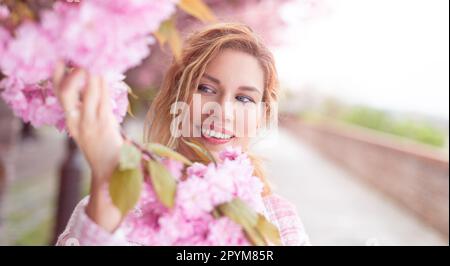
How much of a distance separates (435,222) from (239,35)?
19.7 ft

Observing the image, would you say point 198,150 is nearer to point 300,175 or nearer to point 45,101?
point 45,101

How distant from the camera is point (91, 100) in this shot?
2.97ft

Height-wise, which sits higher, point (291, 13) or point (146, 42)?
point (291, 13)

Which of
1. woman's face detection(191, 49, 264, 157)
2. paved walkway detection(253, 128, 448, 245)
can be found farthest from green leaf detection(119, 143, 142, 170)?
paved walkway detection(253, 128, 448, 245)

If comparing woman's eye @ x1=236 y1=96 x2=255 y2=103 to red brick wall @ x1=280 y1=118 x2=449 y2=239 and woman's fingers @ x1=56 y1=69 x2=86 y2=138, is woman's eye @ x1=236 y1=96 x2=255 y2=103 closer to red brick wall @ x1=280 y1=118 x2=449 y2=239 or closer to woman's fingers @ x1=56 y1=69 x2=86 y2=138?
woman's fingers @ x1=56 y1=69 x2=86 y2=138

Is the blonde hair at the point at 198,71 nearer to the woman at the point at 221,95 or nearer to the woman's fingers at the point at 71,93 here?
the woman at the point at 221,95

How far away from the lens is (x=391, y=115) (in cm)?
1386

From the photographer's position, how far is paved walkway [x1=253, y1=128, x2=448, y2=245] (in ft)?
22.0

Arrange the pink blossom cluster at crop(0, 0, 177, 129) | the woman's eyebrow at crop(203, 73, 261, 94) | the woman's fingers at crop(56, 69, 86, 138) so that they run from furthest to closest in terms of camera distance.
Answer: the woman's eyebrow at crop(203, 73, 261, 94) < the woman's fingers at crop(56, 69, 86, 138) < the pink blossom cluster at crop(0, 0, 177, 129)

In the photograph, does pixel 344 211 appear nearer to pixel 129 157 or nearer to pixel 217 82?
pixel 217 82

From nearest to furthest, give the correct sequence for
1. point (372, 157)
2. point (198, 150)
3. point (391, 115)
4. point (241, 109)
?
1. point (198, 150)
2. point (241, 109)
3. point (372, 157)
4. point (391, 115)

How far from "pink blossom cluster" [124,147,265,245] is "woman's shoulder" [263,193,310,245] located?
630 mm

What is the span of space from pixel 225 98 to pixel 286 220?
0.41 metres
